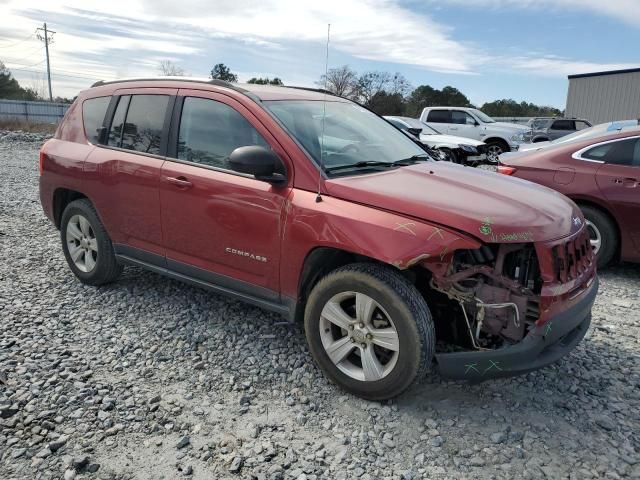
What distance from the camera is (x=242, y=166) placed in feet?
10.4

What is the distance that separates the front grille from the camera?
285 centimetres

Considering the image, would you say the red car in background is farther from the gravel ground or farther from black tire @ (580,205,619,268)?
the gravel ground

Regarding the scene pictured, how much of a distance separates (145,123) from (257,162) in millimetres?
1511

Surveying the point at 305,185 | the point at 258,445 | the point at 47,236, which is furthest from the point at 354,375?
the point at 47,236

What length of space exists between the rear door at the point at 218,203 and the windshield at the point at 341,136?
220 mm

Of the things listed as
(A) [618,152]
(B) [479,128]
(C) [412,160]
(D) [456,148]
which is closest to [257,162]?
(C) [412,160]

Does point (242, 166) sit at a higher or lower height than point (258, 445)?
higher

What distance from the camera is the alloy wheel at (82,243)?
15.3 feet

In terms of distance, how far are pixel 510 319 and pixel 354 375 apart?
3.10 feet

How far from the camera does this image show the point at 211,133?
375 cm

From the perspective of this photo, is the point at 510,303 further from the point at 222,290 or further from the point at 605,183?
the point at 605,183

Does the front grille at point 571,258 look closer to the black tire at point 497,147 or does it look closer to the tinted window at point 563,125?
the black tire at point 497,147

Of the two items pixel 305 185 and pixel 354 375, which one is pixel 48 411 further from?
pixel 305 185

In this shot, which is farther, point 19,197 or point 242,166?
point 19,197
